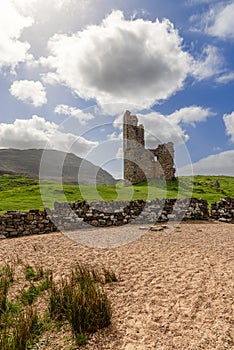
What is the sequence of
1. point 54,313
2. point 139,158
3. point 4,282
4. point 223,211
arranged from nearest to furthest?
point 54,313
point 4,282
point 223,211
point 139,158

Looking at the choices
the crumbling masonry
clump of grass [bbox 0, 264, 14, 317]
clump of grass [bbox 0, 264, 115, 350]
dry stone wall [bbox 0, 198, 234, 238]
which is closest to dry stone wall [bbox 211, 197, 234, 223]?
dry stone wall [bbox 0, 198, 234, 238]

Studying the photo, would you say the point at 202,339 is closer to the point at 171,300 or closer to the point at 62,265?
the point at 171,300

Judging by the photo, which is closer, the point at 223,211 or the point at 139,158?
the point at 223,211

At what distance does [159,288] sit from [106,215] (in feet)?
36.1

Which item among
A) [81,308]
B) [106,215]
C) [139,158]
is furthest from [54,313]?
[139,158]

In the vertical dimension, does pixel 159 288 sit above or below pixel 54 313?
above

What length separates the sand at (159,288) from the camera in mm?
5191

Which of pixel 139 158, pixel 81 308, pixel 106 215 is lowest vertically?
pixel 81 308

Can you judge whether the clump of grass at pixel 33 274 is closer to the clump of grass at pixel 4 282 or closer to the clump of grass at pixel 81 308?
the clump of grass at pixel 4 282

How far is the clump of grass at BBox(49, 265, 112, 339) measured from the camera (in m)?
5.54

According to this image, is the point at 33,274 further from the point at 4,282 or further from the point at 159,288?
the point at 159,288

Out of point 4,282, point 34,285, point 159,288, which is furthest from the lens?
point 34,285

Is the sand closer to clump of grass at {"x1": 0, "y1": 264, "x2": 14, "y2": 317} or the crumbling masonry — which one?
clump of grass at {"x1": 0, "y1": 264, "x2": 14, "y2": 317}

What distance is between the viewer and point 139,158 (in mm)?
44219
